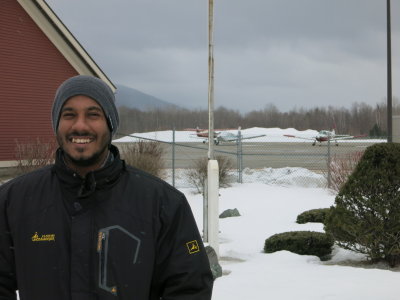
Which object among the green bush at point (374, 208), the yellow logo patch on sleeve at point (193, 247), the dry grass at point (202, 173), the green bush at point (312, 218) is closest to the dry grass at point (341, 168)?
the dry grass at point (202, 173)

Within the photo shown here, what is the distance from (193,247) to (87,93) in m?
0.74

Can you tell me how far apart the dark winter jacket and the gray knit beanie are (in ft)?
Result: 0.69

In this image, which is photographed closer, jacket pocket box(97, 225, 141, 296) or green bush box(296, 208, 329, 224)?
jacket pocket box(97, 225, 141, 296)

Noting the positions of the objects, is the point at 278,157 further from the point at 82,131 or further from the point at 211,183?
the point at 82,131

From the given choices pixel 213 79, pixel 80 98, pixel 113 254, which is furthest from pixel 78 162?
pixel 213 79

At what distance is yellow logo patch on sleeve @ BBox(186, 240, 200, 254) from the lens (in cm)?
216

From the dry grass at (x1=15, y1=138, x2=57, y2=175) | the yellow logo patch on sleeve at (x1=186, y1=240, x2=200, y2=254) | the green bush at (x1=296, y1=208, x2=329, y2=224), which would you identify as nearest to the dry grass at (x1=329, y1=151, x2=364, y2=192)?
the green bush at (x1=296, y1=208, x2=329, y2=224)

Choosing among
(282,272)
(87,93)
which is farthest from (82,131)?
(282,272)

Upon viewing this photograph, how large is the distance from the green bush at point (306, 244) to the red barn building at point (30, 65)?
11946 mm

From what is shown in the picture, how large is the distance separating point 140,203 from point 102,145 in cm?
29

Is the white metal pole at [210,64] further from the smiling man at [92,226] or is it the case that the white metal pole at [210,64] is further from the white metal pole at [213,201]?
the smiling man at [92,226]

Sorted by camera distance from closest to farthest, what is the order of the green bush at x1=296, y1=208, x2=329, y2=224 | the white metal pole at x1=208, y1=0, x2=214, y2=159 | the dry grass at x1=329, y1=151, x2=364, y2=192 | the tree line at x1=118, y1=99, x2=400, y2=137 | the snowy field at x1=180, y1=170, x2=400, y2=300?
the snowy field at x1=180, y1=170, x2=400, y2=300 < the white metal pole at x1=208, y1=0, x2=214, y2=159 < the green bush at x1=296, y1=208, x2=329, y2=224 < the dry grass at x1=329, y1=151, x2=364, y2=192 < the tree line at x1=118, y1=99, x2=400, y2=137

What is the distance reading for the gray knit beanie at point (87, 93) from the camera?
86.2 inches

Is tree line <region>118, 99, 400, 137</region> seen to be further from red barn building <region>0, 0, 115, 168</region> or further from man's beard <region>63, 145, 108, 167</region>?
man's beard <region>63, 145, 108, 167</region>
